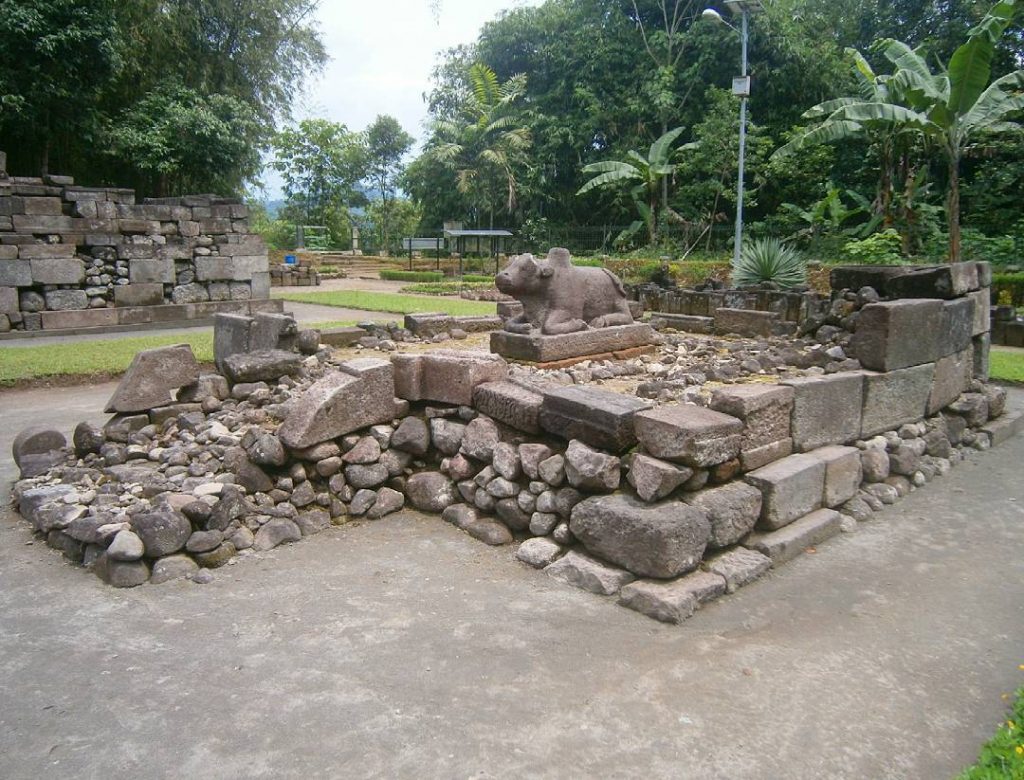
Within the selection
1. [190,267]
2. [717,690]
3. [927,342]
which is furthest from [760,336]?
[190,267]

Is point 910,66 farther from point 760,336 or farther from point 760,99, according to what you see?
point 760,336

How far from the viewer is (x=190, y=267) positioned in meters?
15.7

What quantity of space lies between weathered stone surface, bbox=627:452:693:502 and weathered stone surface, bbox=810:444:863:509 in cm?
151

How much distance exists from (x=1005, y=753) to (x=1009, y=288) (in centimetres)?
1574

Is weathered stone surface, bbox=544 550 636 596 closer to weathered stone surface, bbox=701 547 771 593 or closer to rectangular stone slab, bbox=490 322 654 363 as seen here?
weathered stone surface, bbox=701 547 771 593

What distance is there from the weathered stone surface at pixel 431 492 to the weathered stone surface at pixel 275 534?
96 cm

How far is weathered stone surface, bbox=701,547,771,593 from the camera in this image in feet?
15.3

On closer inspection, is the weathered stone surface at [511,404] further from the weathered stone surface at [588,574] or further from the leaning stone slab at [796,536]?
the leaning stone slab at [796,536]

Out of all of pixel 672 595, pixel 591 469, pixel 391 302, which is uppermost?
pixel 391 302

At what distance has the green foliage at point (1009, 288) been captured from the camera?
1569 centimetres

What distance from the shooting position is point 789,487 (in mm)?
5367

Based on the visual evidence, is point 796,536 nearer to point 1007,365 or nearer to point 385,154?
point 1007,365

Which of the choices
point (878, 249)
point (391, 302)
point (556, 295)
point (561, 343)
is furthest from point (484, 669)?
point (878, 249)

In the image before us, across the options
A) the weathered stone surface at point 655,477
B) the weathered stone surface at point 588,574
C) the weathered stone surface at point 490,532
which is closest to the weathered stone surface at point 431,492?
the weathered stone surface at point 490,532
